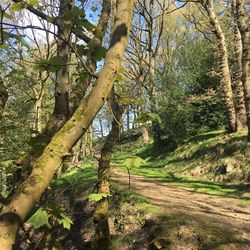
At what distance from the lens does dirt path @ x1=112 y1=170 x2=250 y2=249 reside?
725 cm

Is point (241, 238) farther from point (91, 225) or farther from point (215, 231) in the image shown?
point (91, 225)

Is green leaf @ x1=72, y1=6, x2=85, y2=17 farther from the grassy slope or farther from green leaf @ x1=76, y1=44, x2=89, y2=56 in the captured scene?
the grassy slope

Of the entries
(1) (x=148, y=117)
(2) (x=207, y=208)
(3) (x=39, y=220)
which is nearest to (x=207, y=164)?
(2) (x=207, y=208)

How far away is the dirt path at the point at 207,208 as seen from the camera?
7.25 meters

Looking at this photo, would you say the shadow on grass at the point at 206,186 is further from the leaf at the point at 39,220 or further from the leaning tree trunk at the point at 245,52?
the leaf at the point at 39,220

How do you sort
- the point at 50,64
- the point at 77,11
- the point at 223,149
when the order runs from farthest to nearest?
the point at 223,149 → the point at 50,64 → the point at 77,11

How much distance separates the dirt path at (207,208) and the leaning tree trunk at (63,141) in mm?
4976

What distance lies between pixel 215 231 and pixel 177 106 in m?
14.3

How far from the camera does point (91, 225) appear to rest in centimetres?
937

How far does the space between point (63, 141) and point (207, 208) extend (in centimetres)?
764

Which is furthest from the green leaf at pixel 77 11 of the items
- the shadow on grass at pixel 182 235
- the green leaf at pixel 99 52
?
the shadow on grass at pixel 182 235

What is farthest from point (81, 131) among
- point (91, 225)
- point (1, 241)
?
point (91, 225)

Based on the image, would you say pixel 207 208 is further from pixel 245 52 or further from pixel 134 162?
pixel 245 52

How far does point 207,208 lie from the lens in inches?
364
